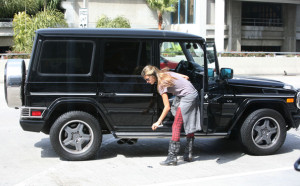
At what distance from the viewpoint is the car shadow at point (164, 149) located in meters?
7.52

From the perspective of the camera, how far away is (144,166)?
6.85 meters

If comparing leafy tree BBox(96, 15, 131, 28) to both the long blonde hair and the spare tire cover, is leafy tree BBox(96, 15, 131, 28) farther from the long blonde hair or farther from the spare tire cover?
the long blonde hair

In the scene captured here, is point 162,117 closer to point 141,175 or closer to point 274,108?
point 141,175

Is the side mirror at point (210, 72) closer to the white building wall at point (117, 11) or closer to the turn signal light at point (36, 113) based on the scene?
the turn signal light at point (36, 113)

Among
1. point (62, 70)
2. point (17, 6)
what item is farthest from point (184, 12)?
point (62, 70)

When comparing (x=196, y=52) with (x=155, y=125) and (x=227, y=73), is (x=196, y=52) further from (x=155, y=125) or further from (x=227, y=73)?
(x=155, y=125)

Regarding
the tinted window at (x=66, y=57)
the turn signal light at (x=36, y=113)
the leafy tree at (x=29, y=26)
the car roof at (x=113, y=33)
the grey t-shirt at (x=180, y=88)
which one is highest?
the leafy tree at (x=29, y=26)

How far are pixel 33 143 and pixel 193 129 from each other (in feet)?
10.5

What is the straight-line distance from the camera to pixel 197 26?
3525 centimetres

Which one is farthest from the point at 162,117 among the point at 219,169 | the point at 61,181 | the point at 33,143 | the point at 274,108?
the point at 33,143

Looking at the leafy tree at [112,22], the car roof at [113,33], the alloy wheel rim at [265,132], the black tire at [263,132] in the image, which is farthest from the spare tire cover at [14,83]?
the leafy tree at [112,22]

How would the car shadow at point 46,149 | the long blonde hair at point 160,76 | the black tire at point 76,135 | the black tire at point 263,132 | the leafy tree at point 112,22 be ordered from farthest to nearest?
1. the leafy tree at point 112,22
2. the car shadow at point 46,149
3. the black tire at point 263,132
4. the black tire at point 76,135
5. the long blonde hair at point 160,76

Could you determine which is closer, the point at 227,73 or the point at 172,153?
the point at 172,153

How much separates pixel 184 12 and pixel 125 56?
30592mm
